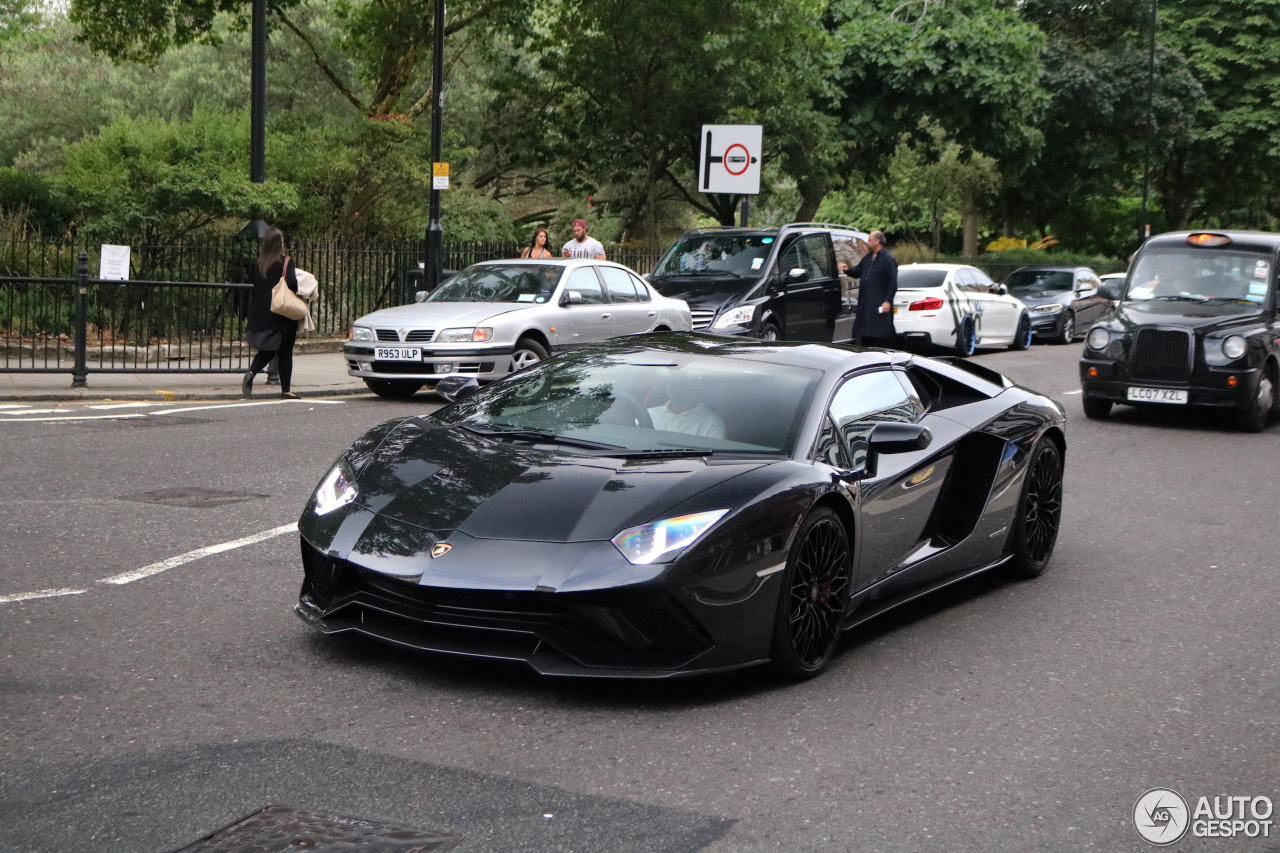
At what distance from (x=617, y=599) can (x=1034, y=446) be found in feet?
11.0

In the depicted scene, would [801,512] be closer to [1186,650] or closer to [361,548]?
[361,548]

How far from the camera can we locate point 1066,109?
45.1 m

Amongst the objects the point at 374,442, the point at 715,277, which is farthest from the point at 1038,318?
the point at 374,442

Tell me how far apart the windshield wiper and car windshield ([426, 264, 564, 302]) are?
1030 centimetres

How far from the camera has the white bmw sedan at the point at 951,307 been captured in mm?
23656

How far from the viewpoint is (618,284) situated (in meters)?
17.4

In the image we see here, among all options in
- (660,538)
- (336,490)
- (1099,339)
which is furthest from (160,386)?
(660,538)

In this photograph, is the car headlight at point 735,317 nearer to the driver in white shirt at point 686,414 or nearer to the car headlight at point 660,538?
the driver in white shirt at point 686,414

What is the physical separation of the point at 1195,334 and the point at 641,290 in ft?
20.2

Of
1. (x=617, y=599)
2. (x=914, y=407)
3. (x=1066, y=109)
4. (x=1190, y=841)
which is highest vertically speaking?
(x=1066, y=109)

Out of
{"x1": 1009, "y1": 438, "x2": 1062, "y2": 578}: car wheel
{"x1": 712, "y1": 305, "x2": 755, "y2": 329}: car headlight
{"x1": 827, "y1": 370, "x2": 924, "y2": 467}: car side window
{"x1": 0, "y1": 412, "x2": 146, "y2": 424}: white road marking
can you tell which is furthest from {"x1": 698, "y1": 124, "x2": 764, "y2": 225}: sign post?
{"x1": 827, "y1": 370, "x2": 924, "y2": 467}: car side window

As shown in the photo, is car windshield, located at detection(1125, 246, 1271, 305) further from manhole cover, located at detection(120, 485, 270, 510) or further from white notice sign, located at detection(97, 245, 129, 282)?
white notice sign, located at detection(97, 245, 129, 282)

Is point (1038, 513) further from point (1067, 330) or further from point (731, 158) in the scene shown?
point (1067, 330)

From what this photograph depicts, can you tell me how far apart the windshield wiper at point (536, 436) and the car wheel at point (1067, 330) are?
Result: 25.6 metres
